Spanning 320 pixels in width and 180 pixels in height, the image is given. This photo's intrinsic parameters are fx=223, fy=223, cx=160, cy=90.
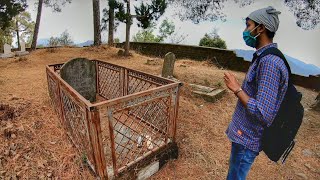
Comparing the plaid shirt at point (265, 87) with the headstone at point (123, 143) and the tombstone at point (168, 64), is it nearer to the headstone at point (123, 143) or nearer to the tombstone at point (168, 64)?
the headstone at point (123, 143)

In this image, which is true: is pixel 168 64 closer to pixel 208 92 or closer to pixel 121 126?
pixel 208 92

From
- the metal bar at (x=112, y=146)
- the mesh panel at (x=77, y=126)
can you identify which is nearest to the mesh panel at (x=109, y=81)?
the mesh panel at (x=77, y=126)

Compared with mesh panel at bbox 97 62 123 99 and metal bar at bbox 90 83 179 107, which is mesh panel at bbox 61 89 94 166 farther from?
mesh panel at bbox 97 62 123 99

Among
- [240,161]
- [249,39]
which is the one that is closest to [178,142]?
[240,161]

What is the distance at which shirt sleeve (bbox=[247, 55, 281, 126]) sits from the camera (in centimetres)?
168

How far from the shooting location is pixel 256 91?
1.92 m

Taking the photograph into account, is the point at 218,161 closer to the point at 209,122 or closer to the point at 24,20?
the point at 209,122

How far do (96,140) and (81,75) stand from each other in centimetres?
326

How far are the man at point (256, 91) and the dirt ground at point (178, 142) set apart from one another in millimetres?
1746

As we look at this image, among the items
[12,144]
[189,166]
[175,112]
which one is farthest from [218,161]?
[12,144]

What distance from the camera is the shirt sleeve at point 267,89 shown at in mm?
1682

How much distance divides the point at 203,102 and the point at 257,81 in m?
4.36

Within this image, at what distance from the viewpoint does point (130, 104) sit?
3000 millimetres

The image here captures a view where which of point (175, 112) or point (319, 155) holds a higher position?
point (175, 112)
